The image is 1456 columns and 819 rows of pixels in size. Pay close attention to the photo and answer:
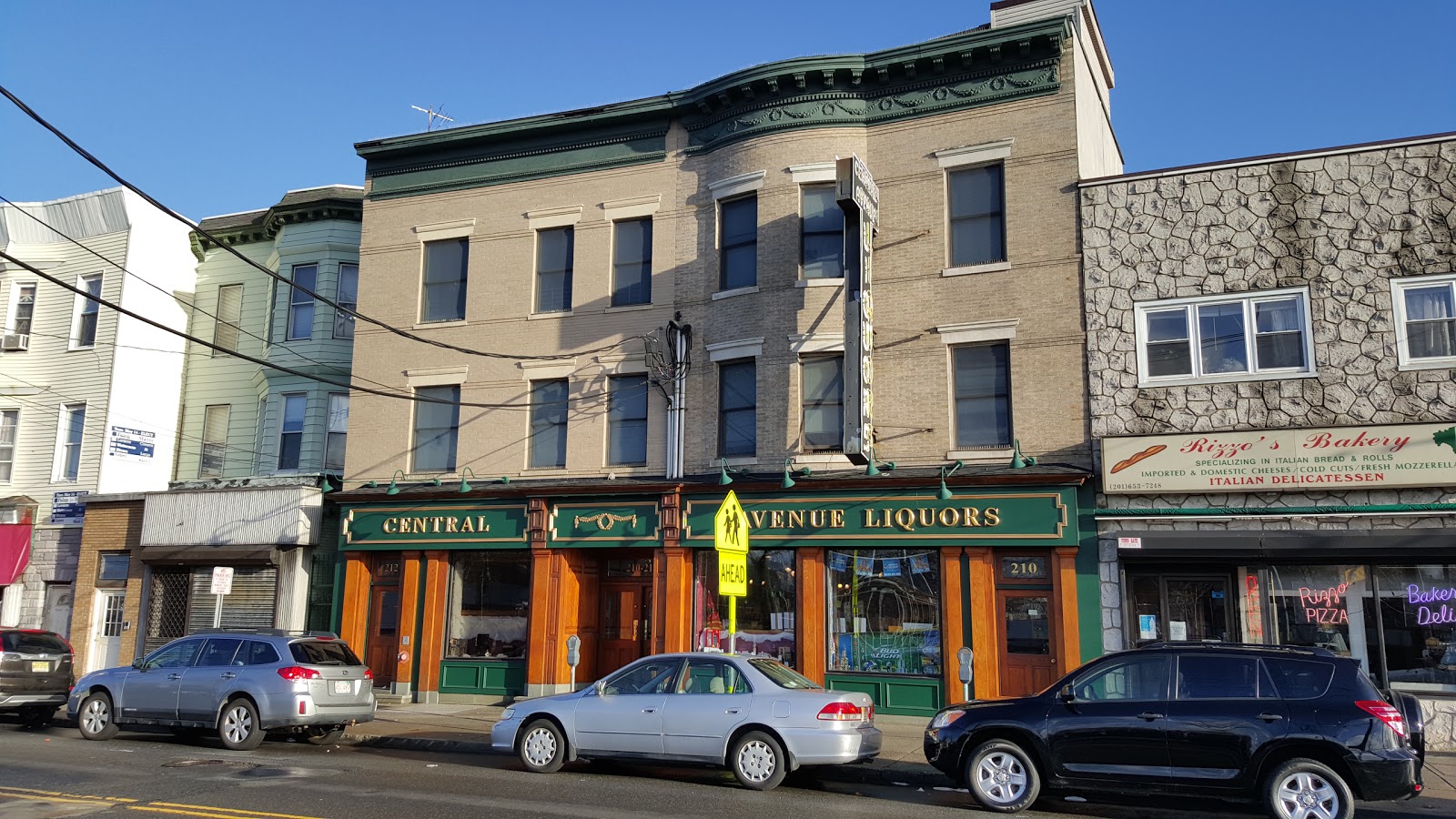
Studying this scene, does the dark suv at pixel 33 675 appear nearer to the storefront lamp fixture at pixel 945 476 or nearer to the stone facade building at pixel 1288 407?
the storefront lamp fixture at pixel 945 476

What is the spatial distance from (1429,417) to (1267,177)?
13.8 ft

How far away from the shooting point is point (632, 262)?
70.3 ft

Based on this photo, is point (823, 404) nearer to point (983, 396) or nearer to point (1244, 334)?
point (983, 396)

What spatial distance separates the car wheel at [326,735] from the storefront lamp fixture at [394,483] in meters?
6.21

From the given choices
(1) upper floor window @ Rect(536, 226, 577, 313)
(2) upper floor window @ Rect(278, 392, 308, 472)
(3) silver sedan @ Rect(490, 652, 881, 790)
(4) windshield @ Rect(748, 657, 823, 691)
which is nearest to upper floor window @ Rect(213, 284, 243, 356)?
(2) upper floor window @ Rect(278, 392, 308, 472)

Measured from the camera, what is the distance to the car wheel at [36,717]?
17656mm

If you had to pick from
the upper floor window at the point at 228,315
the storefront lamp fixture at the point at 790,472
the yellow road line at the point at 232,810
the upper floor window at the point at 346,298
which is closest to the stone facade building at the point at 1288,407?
the storefront lamp fixture at the point at 790,472

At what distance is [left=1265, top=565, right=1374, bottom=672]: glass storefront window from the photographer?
1576cm

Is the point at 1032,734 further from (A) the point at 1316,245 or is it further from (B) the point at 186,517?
(B) the point at 186,517

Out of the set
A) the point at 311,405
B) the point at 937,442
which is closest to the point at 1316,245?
the point at 937,442

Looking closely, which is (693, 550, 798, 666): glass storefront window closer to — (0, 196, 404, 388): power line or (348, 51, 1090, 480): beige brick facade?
(348, 51, 1090, 480): beige brick facade

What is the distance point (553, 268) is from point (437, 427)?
395 centimetres

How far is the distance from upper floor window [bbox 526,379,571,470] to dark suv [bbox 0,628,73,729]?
326 inches

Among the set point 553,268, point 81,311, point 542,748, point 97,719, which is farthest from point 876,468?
point 81,311
